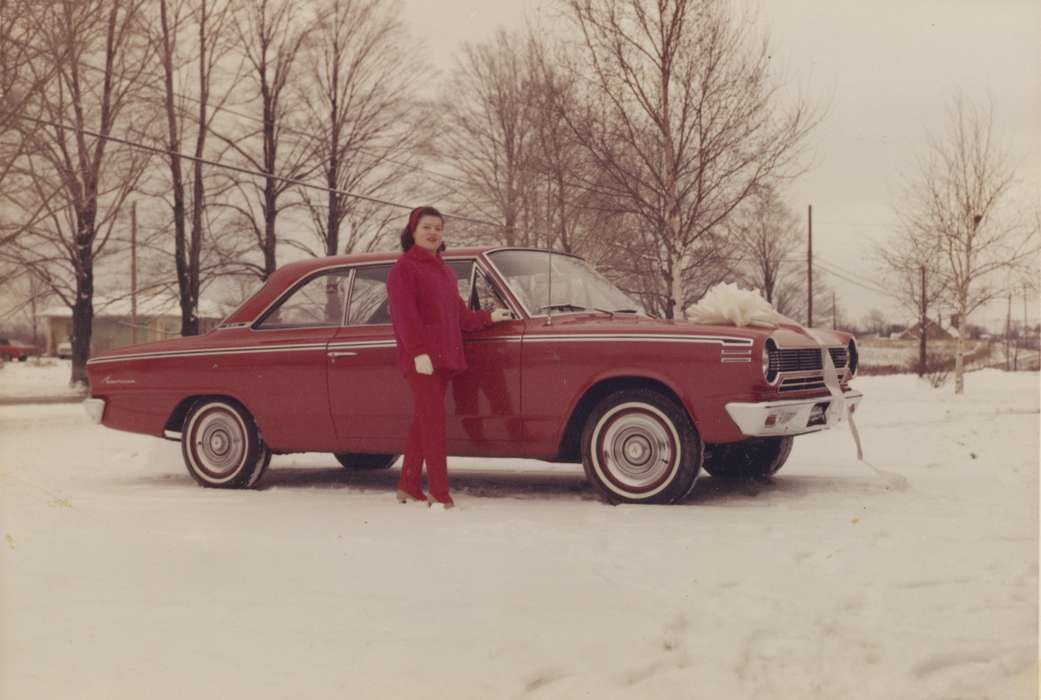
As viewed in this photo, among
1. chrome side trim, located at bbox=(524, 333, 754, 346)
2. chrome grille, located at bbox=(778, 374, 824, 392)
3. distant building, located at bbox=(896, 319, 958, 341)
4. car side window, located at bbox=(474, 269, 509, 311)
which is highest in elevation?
distant building, located at bbox=(896, 319, 958, 341)

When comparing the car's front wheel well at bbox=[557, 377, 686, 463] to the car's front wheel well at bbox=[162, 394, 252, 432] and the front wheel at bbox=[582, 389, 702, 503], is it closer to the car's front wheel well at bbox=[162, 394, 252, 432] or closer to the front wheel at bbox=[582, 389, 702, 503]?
the front wheel at bbox=[582, 389, 702, 503]

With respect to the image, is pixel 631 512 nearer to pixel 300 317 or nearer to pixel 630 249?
pixel 300 317

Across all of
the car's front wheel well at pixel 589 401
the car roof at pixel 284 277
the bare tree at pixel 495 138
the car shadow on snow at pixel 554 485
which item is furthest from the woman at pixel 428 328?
the bare tree at pixel 495 138

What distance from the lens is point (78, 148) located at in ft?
60.0

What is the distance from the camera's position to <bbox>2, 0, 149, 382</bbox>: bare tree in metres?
9.02

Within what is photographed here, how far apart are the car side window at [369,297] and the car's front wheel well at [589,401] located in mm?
1463

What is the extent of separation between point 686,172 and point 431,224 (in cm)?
903

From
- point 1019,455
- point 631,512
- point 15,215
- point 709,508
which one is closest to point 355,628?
point 631,512

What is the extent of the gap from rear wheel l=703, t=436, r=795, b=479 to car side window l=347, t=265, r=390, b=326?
8.10 feet

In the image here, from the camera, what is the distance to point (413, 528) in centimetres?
527

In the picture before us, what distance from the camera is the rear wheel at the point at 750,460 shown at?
7.20 metres

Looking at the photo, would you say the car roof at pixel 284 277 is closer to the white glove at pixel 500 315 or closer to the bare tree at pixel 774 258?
the white glove at pixel 500 315

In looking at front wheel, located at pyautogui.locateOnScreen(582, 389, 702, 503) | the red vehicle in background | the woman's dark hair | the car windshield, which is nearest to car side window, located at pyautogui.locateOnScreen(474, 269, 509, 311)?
the car windshield

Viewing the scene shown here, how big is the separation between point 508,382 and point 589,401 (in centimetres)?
50
